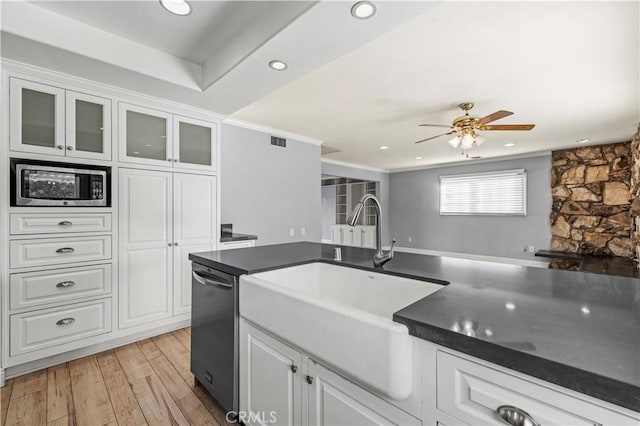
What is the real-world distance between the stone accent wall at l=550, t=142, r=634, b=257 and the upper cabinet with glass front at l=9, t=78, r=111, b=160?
7.32m

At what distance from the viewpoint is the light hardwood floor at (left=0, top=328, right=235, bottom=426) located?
169 centimetres

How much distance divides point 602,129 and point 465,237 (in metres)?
3.41

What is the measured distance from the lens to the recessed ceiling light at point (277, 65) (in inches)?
82.3

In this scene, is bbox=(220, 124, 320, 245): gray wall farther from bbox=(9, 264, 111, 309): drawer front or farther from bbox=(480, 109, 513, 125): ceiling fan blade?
bbox=(480, 109, 513, 125): ceiling fan blade

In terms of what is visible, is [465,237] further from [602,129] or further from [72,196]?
[72,196]

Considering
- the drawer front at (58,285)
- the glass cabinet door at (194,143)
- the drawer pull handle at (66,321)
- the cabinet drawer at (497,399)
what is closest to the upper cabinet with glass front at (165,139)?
the glass cabinet door at (194,143)

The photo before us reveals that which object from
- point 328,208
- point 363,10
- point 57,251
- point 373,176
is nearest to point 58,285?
point 57,251

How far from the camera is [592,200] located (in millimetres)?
5289

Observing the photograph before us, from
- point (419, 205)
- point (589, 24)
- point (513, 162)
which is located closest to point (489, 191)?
point (513, 162)

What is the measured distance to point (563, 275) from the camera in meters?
1.32

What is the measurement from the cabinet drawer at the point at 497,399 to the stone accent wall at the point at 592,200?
612 cm

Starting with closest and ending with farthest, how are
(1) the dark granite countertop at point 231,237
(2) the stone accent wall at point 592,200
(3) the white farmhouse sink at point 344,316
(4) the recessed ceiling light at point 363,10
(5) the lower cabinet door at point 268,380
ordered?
(3) the white farmhouse sink at point 344,316 < (5) the lower cabinet door at point 268,380 < (4) the recessed ceiling light at point 363,10 < (1) the dark granite countertop at point 231,237 < (2) the stone accent wall at point 592,200

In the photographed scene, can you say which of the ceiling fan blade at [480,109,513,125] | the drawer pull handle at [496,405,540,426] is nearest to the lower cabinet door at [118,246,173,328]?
the drawer pull handle at [496,405,540,426]

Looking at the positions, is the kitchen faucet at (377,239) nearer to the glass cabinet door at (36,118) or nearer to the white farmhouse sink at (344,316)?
the white farmhouse sink at (344,316)
